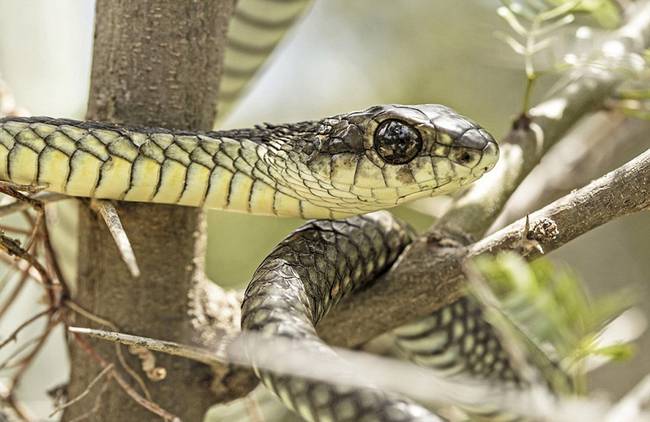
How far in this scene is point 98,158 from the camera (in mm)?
1450

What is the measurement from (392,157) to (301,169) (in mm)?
164

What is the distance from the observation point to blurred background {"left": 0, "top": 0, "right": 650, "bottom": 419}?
3422 millimetres

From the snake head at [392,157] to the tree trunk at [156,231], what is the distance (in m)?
0.26

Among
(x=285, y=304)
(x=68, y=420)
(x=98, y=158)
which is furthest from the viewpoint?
(x=68, y=420)

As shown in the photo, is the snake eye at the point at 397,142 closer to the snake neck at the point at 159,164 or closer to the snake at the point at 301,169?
the snake at the point at 301,169

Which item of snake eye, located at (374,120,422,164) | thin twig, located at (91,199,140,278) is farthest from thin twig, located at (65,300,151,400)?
snake eye, located at (374,120,422,164)

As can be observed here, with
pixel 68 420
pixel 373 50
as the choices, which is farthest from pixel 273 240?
pixel 68 420

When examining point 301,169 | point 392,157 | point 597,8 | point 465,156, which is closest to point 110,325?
point 301,169

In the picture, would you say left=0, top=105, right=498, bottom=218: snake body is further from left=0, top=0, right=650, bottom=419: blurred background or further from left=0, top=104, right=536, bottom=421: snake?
left=0, top=0, right=650, bottom=419: blurred background

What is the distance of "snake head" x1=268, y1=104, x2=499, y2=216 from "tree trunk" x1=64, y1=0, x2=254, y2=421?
259 millimetres

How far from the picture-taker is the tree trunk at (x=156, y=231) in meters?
1.58

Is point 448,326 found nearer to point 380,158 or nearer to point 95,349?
point 380,158

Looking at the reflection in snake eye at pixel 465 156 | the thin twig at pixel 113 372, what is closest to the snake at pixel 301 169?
the reflection in snake eye at pixel 465 156

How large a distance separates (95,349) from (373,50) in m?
3.10
